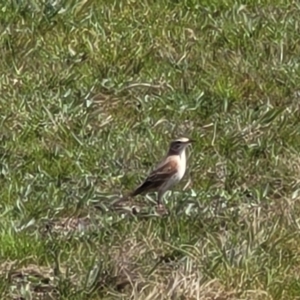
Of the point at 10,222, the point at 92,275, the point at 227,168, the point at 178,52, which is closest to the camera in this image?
the point at 92,275

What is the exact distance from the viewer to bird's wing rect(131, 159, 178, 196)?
1016 centimetres

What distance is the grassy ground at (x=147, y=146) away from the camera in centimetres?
895

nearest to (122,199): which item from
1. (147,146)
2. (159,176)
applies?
(159,176)

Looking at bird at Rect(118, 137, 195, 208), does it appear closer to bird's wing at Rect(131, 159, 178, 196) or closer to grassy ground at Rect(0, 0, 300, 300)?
bird's wing at Rect(131, 159, 178, 196)

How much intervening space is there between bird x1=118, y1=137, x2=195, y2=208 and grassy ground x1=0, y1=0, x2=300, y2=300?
103mm

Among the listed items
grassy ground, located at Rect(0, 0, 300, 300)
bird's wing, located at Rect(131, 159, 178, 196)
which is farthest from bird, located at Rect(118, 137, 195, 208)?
grassy ground, located at Rect(0, 0, 300, 300)

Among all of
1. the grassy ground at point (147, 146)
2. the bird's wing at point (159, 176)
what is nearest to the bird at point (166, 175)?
the bird's wing at point (159, 176)

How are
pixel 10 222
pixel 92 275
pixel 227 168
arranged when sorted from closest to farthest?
pixel 92 275 < pixel 10 222 < pixel 227 168

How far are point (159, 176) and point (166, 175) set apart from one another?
0.05 meters

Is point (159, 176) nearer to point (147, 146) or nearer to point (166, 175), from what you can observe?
point (166, 175)

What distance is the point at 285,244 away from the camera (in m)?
9.27

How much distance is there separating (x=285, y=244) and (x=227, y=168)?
63.9 inches

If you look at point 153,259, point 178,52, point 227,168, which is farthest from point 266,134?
point 153,259

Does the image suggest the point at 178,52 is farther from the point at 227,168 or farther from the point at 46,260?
the point at 46,260
